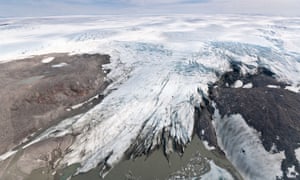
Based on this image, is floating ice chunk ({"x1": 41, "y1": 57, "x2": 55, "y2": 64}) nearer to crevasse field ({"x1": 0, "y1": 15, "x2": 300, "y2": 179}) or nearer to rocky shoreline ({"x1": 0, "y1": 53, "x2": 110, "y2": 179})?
rocky shoreline ({"x1": 0, "y1": 53, "x2": 110, "y2": 179})

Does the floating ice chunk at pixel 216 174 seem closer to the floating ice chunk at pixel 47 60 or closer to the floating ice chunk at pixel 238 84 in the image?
the floating ice chunk at pixel 238 84

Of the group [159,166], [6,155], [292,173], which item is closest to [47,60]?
[6,155]

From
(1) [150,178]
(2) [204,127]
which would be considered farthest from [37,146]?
→ (2) [204,127]

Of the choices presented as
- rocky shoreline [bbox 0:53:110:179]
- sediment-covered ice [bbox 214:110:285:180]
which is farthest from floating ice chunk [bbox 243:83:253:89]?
rocky shoreline [bbox 0:53:110:179]

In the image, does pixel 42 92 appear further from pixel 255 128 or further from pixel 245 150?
pixel 255 128

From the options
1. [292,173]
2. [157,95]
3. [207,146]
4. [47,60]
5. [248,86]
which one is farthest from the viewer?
[47,60]

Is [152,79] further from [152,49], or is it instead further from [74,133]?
[152,49]
